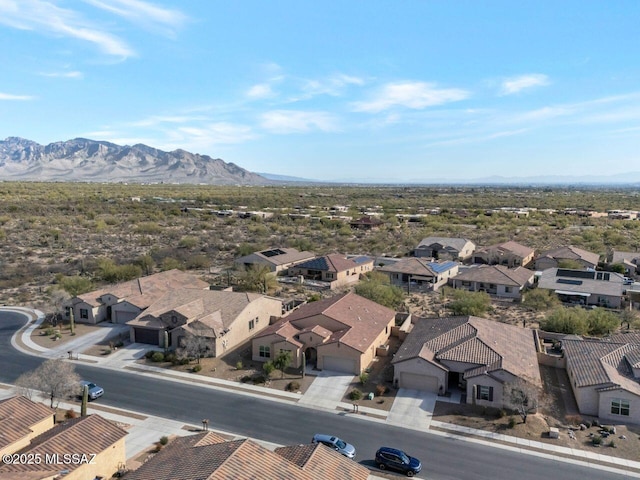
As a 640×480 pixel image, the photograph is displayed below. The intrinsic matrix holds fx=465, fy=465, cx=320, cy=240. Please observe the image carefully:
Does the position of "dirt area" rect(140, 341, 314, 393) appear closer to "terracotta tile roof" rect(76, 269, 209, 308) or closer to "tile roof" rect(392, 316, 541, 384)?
"tile roof" rect(392, 316, 541, 384)

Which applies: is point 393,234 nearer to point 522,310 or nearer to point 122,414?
point 522,310

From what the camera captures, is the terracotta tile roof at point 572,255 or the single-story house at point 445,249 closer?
the terracotta tile roof at point 572,255

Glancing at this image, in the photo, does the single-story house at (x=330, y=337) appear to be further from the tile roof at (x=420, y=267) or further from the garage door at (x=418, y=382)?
the tile roof at (x=420, y=267)

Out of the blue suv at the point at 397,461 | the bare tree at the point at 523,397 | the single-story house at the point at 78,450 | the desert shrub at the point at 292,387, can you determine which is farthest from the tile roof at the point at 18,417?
the bare tree at the point at 523,397

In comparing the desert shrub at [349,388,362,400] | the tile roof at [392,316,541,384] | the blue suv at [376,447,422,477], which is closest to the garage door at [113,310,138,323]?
the desert shrub at [349,388,362,400]

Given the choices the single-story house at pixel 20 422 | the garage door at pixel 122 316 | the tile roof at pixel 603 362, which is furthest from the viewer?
the garage door at pixel 122 316

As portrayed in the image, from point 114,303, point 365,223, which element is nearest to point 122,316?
point 114,303

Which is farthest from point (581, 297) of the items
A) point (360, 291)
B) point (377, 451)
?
point (377, 451)
